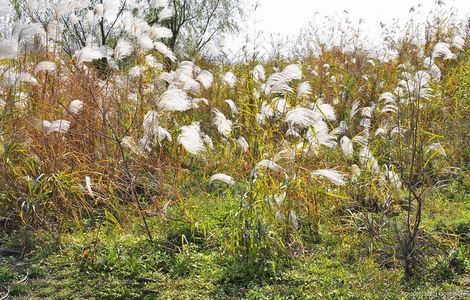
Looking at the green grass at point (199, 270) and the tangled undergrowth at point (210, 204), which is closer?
the green grass at point (199, 270)

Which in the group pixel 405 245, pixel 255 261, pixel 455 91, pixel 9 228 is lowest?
pixel 9 228

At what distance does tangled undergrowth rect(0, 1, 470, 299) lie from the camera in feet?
12.2

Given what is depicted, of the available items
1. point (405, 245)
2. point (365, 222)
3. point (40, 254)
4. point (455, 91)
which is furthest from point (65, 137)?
point (455, 91)

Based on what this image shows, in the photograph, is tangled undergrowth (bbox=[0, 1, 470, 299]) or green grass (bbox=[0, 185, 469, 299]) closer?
green grass (bbox=[0, 185, 469, 299])

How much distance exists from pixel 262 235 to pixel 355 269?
638mm

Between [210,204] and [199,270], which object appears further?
[210,204]

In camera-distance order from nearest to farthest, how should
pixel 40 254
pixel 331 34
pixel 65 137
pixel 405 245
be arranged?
pixel 405 245 → pixel 40 254 → pixel 65 137 → pixel 331 34

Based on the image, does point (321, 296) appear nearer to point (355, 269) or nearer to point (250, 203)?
point (355, 269)

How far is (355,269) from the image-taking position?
386cm

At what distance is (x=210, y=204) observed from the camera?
4883 millimetres

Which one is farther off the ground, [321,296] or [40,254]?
[321,296]

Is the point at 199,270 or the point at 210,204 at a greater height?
the point at 210,204

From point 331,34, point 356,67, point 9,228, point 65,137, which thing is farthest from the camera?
point 331,34

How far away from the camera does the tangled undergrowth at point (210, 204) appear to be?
372 cm
